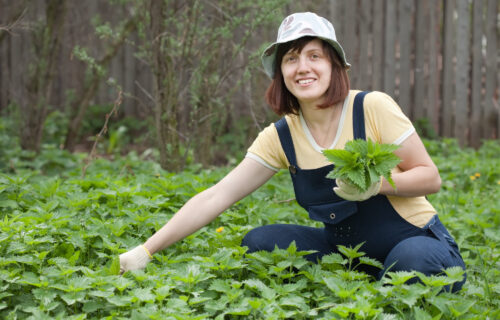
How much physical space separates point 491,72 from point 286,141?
4884 millimetres

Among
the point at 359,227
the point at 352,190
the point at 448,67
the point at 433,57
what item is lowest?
the point at 359,227

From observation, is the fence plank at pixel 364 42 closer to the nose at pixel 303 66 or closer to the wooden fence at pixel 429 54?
the wooden fence at pixel 429 54

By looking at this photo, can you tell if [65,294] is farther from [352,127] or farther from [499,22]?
[499,22]

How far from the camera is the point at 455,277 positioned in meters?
2.30

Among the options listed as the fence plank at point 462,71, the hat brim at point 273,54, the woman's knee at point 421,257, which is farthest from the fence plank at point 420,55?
the woman's knee at point 421,257

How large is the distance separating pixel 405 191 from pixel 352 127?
362mm

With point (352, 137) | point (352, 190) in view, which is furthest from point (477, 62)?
point (352, 190)

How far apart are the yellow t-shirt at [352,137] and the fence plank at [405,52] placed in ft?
14.5

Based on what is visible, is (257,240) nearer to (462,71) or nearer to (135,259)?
(135,259)

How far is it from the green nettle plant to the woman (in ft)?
0.80

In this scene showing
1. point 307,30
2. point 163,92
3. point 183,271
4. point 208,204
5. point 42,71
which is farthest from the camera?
point 42,71

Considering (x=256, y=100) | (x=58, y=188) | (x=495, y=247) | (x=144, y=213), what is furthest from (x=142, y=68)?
(x=495, y=247)

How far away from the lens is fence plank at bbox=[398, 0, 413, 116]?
6898 mm

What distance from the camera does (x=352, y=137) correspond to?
2.66 meters
